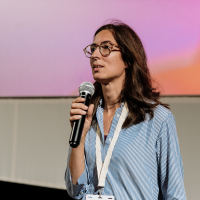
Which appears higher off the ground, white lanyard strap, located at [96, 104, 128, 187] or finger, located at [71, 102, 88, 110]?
finger, located at [71, 102, 88, 110]

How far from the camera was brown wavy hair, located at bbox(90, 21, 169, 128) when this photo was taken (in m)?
1.33

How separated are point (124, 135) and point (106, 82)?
0.31m

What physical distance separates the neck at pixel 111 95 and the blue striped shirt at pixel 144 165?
0.20m

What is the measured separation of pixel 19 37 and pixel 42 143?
1.41m

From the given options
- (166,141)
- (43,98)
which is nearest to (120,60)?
(166,141)

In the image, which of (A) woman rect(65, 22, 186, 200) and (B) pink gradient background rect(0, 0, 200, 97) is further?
(B) pink gradient background rect(0, 0, 200, 97)

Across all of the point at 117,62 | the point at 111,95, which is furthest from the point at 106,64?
the point at 111,95

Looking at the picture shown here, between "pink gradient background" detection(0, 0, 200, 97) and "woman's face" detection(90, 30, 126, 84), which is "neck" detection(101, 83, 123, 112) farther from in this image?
"pink gradient background" detection(0, 0, 200, 97)

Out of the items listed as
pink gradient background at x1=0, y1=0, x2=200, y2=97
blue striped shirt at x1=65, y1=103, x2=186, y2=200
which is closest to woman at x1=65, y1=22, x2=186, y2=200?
blue striped shirt at x1=65, y1=103, x2=186, y2=200

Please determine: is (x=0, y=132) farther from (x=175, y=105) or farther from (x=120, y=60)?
(x=120, y=60)

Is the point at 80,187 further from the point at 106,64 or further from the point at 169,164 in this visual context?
the point at 106,64

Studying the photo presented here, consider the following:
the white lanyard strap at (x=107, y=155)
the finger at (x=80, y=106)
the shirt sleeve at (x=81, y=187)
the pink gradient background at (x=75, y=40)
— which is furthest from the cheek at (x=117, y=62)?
the pink gradient background at (x=75, y=40)

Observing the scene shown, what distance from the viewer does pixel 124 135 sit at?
130cm

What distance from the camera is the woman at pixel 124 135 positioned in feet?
3.91
